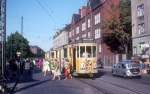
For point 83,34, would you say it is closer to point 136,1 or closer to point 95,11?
point 95,11

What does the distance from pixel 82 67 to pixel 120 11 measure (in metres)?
38.3

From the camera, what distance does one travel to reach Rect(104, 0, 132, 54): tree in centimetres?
6894

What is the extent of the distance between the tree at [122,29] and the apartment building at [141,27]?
252 inches

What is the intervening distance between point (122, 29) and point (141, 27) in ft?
29.0

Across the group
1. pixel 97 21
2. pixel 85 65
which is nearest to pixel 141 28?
pixel 97 21

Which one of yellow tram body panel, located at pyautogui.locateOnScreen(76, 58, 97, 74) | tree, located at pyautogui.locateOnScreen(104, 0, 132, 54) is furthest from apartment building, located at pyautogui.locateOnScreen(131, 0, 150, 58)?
yellow tram body panel, located at pyautogui.locateOnScreen(76, 58, 97, 74)

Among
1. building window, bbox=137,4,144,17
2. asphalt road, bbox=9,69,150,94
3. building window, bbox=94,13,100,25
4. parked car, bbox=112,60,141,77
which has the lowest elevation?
asphalt road, bbox=9,69,150,94

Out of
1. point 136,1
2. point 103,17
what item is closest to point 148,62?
point 136,1

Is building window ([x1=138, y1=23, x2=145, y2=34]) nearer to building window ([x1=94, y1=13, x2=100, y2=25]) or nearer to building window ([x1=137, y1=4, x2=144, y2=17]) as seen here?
building window ([x1=137, y1=4, x2=144, y2=17])

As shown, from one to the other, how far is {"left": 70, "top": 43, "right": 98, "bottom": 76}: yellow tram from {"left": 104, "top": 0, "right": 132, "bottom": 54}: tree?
3459 cm

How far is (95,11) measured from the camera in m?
89.5

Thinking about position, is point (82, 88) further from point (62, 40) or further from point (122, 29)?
point (62, 40)

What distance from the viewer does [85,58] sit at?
34.4 meters

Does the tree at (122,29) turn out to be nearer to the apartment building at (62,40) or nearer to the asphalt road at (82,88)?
the apartment building at (62,40)
